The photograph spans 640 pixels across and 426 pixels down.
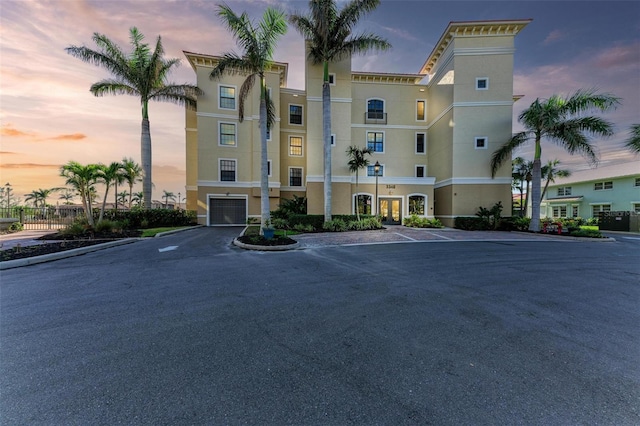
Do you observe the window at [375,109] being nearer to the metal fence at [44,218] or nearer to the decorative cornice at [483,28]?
the decorative cornice at [483,28]

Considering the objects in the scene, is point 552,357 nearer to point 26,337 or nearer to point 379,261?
point 379,261

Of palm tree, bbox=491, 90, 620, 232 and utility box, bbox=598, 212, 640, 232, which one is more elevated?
palm tree, bbox=491, 90, 620, 232

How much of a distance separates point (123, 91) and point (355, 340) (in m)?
25.4

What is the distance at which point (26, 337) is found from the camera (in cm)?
338

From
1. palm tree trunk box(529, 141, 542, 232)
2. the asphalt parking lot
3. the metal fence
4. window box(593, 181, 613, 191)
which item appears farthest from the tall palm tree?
window box(593, 181, 613, 191)

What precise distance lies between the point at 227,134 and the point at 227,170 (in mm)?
3180

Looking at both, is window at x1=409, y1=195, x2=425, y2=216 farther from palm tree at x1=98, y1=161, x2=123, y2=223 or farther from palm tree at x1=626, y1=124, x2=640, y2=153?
palm tree at x1=98, y1=161, x2=123, y2=223

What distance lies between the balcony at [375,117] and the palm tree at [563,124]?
10.5m

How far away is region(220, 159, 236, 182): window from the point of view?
74.2 feet

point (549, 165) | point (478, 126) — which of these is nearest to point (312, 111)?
point (478, 126)

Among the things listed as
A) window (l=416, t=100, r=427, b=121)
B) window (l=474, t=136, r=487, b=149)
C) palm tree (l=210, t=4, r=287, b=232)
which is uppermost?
window (l=416, t=100, r=427, b=121)

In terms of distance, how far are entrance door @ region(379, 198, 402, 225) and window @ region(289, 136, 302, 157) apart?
358 inches

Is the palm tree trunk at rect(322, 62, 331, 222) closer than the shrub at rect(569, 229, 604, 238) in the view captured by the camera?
No

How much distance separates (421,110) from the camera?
976 inches
